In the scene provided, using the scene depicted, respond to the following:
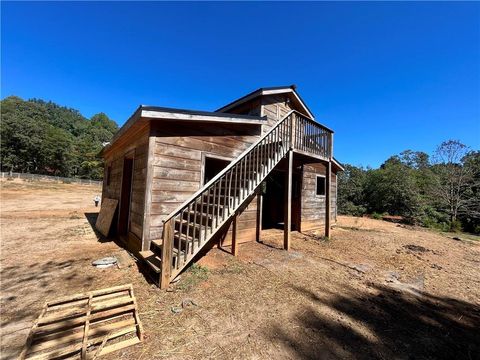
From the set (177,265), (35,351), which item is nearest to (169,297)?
(177,265)

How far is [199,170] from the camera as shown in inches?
216

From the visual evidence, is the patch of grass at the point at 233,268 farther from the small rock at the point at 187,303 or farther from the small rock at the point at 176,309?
the small rock at the point at 176,309

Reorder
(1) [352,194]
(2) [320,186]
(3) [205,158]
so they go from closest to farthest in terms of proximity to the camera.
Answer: (3) [205,158] < (2) [320,186] < (1) [352,194]

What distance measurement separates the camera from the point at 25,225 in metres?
8.43

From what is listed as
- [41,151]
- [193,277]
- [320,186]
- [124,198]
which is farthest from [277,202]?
[41,151]

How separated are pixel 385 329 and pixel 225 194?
3351 mm

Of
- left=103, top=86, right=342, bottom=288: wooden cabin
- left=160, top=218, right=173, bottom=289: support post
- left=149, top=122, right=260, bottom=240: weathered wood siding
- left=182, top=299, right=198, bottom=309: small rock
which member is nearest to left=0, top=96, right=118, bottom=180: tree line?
left=103, top=86, right=342, bottom=288: wooden cabin

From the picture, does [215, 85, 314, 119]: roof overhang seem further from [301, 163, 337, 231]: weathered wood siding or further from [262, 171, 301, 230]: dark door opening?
[262, 171, 301, 230]: dark door opening

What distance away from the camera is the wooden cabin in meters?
4.23

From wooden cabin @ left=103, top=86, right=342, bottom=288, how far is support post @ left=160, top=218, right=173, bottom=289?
2 cm

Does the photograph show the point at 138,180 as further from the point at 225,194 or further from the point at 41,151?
the point at 41,151

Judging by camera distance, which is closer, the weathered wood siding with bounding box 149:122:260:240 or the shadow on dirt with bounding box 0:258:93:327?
the shadow on dirt with bounding box 0:258:93:327

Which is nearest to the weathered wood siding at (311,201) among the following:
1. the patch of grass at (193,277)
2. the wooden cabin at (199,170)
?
the wooden cabin at (199,170)

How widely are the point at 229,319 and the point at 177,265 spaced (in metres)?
1.36
